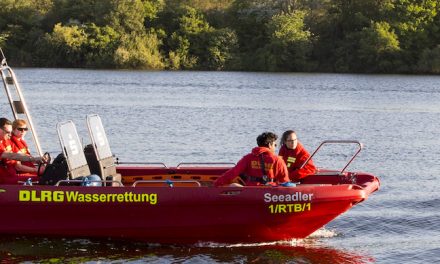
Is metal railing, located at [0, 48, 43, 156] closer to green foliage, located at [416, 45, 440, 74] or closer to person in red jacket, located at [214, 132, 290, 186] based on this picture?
person in red jacket, located at [214, 132, 290, 186]

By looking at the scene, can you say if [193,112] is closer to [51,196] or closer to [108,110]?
[108,110]

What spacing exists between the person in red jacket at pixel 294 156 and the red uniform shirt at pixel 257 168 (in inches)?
38.0

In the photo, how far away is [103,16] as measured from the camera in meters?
80.8

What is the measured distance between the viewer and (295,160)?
14180 mm

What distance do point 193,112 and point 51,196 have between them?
24.0 meters

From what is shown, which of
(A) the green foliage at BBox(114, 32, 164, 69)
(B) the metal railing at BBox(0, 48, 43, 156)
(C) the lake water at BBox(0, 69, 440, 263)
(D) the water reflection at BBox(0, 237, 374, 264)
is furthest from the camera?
(A) the green foliage at BBox(114, 32, 164, 69)

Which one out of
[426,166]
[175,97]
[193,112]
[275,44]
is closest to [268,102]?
[175,97]

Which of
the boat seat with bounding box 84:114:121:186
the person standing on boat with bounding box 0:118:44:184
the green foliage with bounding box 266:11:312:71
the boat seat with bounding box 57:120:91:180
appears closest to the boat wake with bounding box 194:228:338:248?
the boat seat with bounding box 84:114:121:186

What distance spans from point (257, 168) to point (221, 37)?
228 ft

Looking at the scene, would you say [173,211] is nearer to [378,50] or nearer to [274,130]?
[274,130]

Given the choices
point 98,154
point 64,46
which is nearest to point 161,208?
point 98,154

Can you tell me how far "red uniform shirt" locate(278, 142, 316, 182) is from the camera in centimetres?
1415

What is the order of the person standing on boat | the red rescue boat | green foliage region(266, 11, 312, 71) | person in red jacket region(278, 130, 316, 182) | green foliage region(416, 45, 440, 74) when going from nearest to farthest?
the red rescue boat → the person standing on boat → person in red jacket region(278, 130, 316, 182) → green foliage region(416, 45, 440, 74) → green foliage region(266, 11, 312, 71)

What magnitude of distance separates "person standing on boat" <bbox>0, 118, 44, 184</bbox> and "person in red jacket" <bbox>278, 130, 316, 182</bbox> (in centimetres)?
371
